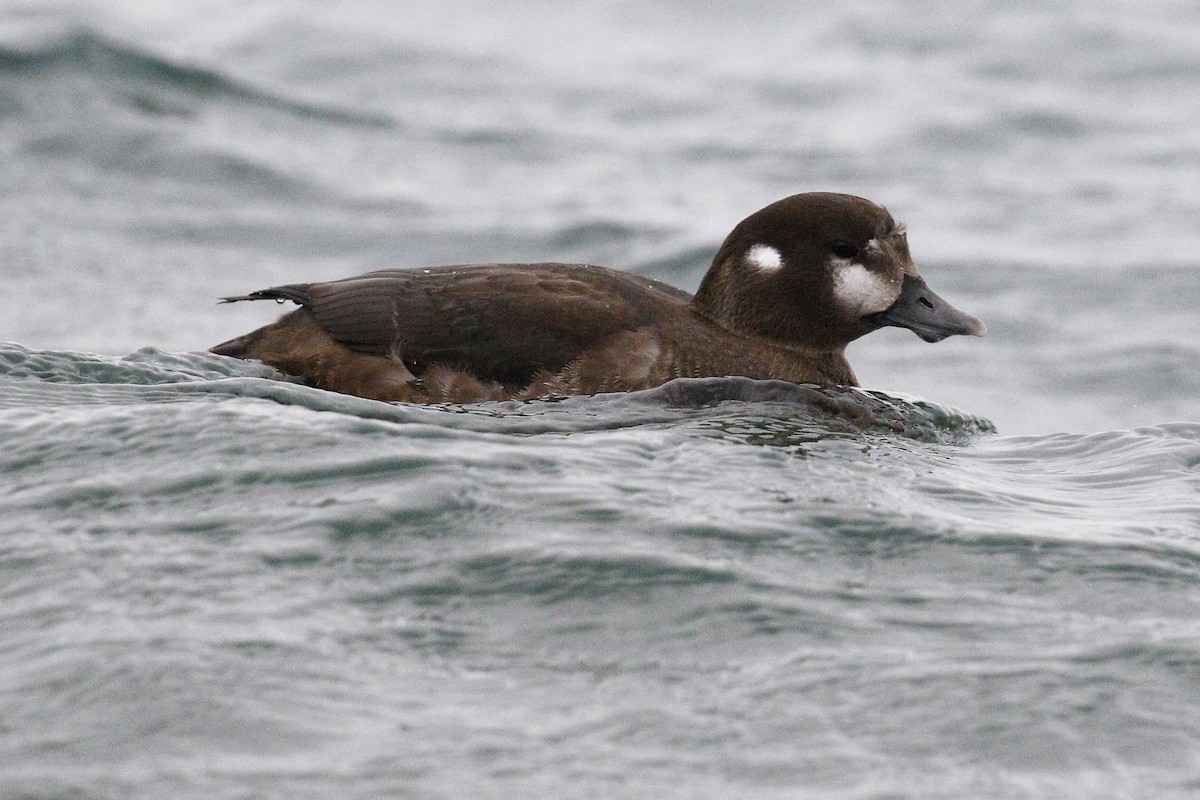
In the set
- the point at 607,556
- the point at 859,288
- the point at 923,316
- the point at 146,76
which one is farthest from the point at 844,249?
the point at 146,76

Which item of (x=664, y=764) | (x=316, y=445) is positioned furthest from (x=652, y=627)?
(x=316, y=445)

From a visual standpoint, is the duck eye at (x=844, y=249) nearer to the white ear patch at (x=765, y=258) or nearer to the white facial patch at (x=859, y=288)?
the white facial patch at (x=859, y=288)

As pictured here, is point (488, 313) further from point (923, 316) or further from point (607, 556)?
point (607, 556)

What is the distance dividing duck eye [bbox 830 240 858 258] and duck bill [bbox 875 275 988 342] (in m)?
0.26

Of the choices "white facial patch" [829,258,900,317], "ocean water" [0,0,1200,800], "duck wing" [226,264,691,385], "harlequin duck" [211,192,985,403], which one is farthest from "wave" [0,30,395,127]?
"white facial patch" [829,258,900,317]

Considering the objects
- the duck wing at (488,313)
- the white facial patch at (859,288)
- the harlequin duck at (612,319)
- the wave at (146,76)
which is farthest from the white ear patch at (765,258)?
the wave at (146,76)

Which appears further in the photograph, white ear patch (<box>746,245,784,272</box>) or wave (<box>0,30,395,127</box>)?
wave (<box>0,30,395,127</box>)

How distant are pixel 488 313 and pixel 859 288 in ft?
4.74

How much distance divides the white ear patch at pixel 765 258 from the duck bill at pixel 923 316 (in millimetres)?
449

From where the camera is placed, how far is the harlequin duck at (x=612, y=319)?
611cm

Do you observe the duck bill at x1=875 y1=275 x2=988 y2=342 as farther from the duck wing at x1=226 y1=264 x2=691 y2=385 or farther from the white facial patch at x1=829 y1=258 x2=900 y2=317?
the duck wing at x1=226 y1=264 x2=691 y2=385

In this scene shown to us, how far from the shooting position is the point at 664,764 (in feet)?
11.2

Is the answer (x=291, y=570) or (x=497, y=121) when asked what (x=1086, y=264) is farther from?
(x=291, y=570)

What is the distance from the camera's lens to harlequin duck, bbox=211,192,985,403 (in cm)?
611
